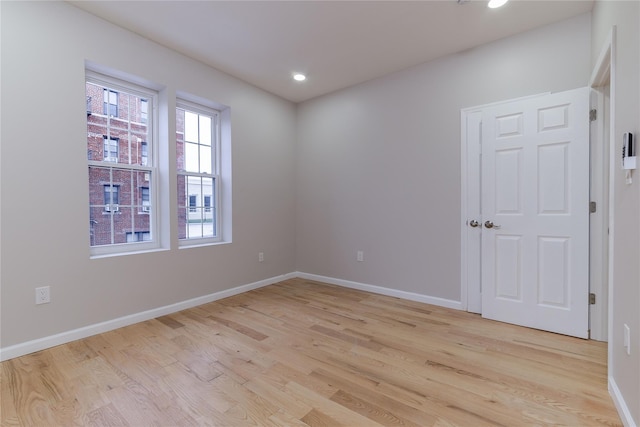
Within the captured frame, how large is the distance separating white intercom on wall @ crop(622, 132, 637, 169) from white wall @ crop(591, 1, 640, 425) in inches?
1.6

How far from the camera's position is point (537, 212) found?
2600mm

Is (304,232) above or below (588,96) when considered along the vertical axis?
below

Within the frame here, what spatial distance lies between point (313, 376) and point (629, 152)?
2.14 metres

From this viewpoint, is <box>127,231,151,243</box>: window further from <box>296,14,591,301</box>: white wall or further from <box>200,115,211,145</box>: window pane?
<box>296,14,591,301</box>: white wall

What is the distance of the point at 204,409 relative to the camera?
1579mm

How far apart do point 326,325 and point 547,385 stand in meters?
1.63

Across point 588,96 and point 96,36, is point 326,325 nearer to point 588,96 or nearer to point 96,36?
point 588,96

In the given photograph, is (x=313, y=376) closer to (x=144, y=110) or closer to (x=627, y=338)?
(x=627, y=338)

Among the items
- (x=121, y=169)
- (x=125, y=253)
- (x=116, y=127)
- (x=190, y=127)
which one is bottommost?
(x=125, y=253)

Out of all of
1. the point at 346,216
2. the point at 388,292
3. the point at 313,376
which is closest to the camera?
the point at 313,376

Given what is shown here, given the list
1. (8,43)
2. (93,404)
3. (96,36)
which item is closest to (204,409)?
(93,404)

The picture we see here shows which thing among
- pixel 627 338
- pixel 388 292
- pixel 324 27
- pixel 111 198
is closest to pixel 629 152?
pixel 627 338

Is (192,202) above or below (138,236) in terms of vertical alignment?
above

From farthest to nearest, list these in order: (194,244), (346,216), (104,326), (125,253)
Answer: (346,216), (194,244), (125,253), (104,326)
